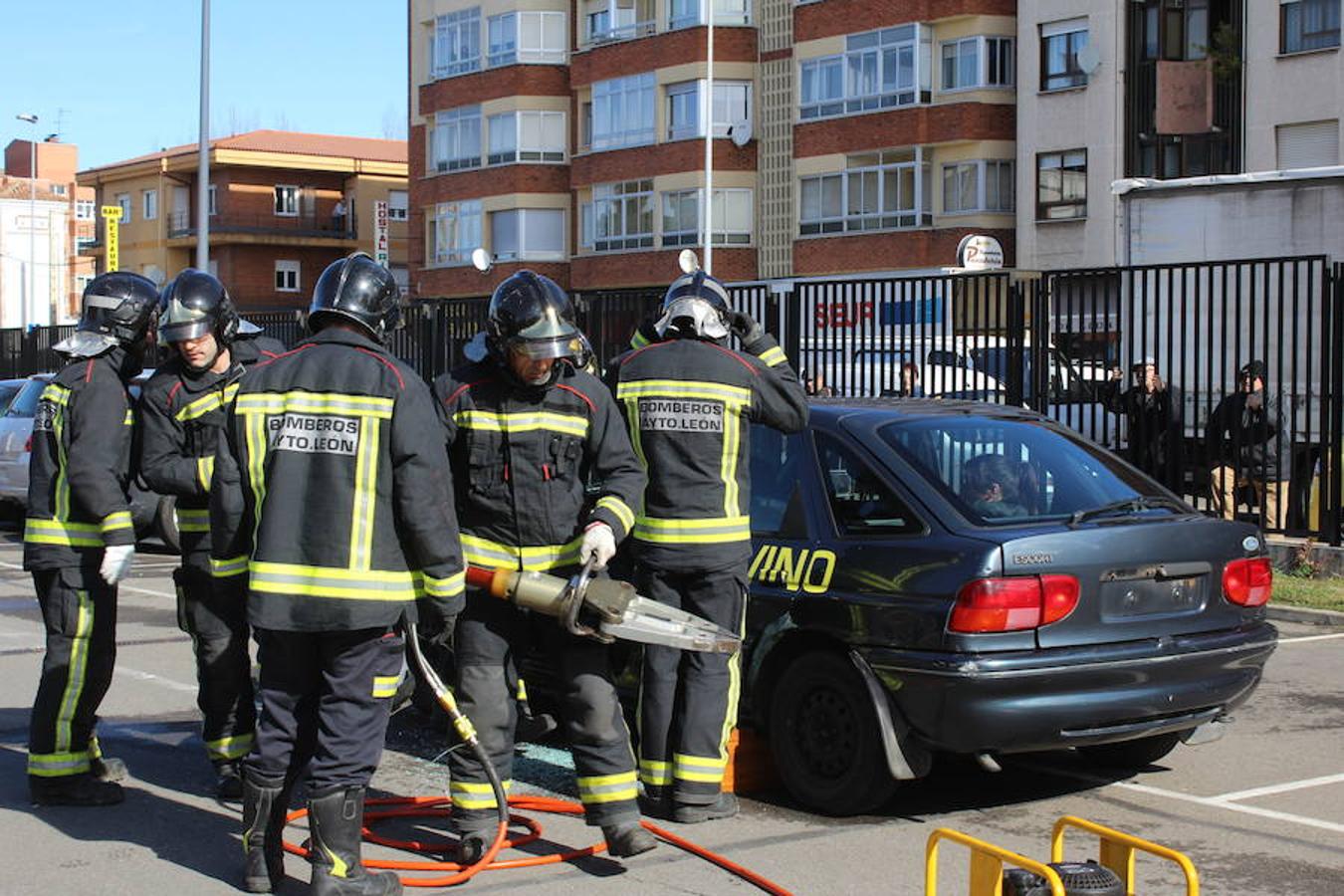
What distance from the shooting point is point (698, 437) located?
644 centimetres

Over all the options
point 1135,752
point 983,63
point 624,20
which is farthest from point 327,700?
point 624,20

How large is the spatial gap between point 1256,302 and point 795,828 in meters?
10.3

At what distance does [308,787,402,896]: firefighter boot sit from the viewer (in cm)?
524

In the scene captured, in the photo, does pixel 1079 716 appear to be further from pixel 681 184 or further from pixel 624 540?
pixel 681 184

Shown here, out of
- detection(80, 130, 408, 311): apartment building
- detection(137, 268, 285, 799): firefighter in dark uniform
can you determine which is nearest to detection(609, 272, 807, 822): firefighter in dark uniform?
detection(137, 268, 285, 799): firefighter in dark uniform

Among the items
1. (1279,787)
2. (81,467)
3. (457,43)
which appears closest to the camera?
(81,467)

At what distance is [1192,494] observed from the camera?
15.3 metres

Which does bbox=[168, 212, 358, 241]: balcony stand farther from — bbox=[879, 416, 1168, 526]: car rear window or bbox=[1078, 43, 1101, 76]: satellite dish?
bbox=[879, 416, 1168, 526]: car rear window

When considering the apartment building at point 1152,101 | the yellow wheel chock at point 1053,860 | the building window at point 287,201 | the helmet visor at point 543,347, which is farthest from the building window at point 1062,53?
the building window at point 287,201

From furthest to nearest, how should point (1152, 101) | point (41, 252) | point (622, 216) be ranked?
1. point (41, 252)
2. point (622, 216)
3. point (1152, 101)

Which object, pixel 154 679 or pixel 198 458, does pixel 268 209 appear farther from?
pixel 198 458

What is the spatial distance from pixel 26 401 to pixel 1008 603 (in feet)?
52.6

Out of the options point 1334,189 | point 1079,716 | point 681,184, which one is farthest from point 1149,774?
point 681,184

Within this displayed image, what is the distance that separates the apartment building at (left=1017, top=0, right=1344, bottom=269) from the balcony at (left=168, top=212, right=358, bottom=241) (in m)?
37.1
